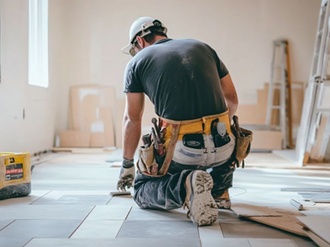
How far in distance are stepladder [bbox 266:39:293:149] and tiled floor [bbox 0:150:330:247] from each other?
3.24m

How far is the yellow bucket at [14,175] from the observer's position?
9.64 feet

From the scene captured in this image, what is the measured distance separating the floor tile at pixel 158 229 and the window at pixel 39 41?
13.7 feet

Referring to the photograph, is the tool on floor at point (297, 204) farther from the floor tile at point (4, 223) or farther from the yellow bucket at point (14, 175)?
the yellow bucket at point (14, 175)

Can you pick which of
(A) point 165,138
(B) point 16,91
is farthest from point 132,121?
(B) point 16,91

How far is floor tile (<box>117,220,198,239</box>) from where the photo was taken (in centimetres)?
209

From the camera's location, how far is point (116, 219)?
7.89ft

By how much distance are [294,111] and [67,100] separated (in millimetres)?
3816

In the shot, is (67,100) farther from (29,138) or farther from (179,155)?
(179,155)

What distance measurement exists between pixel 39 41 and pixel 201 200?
4.76 m

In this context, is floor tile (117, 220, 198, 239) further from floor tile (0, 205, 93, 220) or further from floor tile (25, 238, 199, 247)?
floor tile (0, 205, 93, 220)

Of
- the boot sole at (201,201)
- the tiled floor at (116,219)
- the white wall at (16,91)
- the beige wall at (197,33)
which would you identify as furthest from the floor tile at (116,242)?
the beige wall at (197,33)

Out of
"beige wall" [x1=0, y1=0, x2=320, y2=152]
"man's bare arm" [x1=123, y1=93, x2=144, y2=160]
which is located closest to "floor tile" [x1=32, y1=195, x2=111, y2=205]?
"man's bare arm" [x1=123, y1=93, x2=144, y2=160]

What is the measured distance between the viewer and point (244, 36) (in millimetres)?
7402

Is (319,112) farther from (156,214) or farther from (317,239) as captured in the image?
(317,239)
